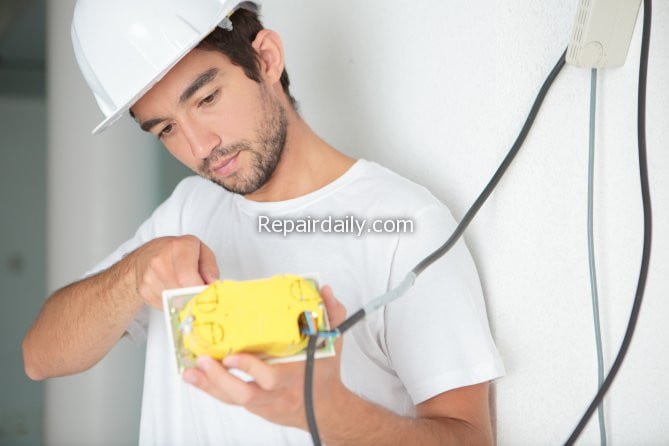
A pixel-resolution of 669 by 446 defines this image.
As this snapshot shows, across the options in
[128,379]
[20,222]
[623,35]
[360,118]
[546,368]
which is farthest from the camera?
[20,222]

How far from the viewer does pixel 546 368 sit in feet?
3.21

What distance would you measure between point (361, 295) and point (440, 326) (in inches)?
5.4

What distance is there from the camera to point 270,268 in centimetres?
119

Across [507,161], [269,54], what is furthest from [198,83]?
[507,161]

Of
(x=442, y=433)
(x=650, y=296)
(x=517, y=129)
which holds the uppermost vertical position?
(x=517, y=129)

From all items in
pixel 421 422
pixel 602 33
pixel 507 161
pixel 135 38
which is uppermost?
pixel 135 38

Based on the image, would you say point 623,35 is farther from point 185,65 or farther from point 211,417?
point 211,417

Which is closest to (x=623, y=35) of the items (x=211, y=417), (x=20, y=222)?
(x=211, y=417)

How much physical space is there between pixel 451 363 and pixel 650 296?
267 mm

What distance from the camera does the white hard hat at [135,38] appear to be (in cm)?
111

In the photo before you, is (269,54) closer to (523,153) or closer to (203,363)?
(523,153)

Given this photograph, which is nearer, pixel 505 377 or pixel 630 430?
pixel 630 430

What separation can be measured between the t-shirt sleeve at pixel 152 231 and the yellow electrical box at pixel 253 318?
688 millimetres

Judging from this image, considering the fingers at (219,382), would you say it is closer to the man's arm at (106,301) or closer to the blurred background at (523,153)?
the man's arm at (106,301)
